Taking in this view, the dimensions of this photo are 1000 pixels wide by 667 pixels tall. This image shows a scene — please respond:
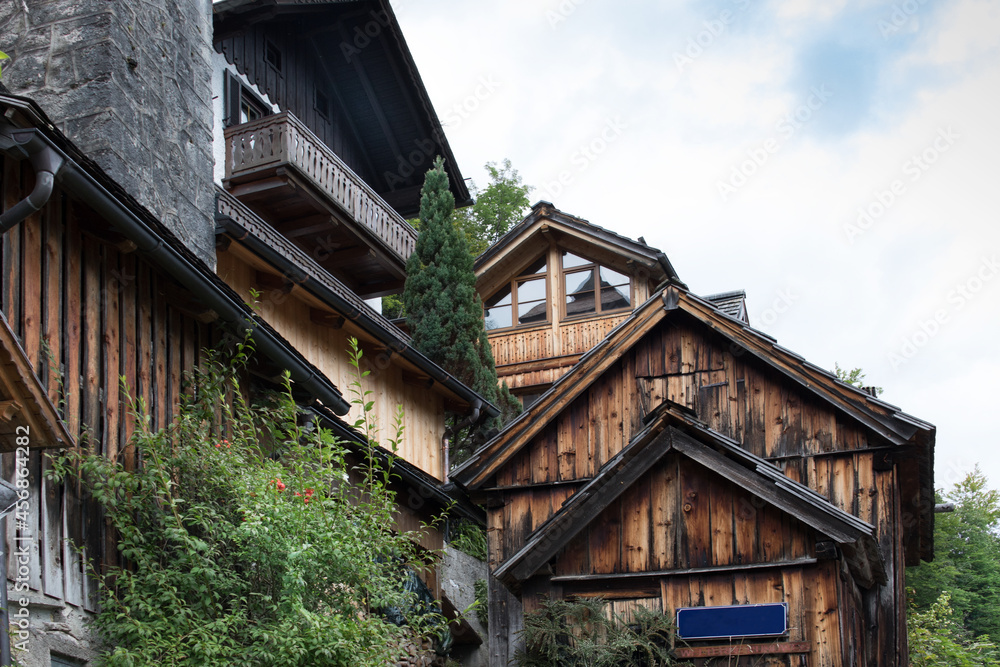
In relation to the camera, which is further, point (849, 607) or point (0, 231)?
point (849, 607)

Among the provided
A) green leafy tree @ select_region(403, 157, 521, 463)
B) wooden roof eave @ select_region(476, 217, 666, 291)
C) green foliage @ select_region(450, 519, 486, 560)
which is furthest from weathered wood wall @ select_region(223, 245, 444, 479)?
wooden roof eave @ select_region(476, 217, 666, 291)

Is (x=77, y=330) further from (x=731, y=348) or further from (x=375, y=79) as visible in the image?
(x=375, y=79)

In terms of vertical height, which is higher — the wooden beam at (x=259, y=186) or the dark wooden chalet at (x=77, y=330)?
the wooden beam at (x=259, y=186)

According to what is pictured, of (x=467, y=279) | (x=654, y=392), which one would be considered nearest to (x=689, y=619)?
(x=654, y=392)

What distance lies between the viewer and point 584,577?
36.9 feet

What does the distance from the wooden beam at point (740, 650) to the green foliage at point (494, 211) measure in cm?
2538

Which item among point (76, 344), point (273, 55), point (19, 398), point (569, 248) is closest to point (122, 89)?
point (76, 344)

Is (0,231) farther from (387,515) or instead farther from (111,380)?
(387,515)

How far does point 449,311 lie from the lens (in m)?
20.8

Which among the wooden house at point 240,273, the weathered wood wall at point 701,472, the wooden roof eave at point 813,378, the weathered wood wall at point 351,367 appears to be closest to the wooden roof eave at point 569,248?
the wooden house at point 240,273

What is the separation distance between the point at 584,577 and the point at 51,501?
18.8 ft

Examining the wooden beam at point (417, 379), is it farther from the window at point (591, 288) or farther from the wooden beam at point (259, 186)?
the window at point (591, 288)

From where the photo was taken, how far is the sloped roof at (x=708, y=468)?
10.2 meters

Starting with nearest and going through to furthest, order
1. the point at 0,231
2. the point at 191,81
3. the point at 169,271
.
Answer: the point at 0,231 → the point at 169,271 → the point at 191,81
